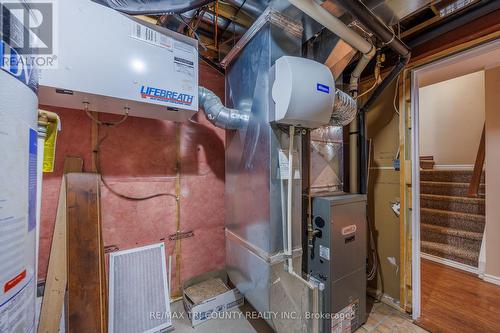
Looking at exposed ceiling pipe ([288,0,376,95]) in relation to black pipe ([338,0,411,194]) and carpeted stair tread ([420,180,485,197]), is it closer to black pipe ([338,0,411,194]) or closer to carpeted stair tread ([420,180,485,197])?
black pipe ([338,0,411,194])

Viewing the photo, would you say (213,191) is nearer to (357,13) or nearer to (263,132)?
(263,132)

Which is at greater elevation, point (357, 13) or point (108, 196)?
point (357, 13)

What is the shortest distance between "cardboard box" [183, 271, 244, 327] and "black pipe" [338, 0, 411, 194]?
1503 millimetres

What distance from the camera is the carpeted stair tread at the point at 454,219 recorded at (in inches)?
106

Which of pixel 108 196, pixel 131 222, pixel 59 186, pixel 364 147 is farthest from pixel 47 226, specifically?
pixel 364 147

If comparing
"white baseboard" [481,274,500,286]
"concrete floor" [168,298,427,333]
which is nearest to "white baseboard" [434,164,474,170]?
"white baseboard" [481,274,500,286]

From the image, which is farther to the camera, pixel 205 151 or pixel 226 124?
pixel 205 151

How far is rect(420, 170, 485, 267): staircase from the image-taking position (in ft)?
8.71

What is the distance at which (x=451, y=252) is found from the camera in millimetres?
2721

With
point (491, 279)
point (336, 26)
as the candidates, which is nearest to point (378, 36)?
point (336, 26)

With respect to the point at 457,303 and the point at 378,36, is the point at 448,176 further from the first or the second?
the point at 378,36

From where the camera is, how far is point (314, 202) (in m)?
1.56

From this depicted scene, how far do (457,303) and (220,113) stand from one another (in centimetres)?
282

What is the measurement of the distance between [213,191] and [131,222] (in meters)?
0.73
